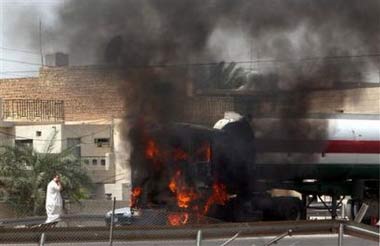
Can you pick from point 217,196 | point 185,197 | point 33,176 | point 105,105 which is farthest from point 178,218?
point 33,176

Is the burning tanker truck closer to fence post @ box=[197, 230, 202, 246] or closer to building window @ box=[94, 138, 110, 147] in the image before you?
fence post @ box=[197, 230, 202, 246]

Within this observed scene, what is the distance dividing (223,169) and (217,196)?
1.66ft

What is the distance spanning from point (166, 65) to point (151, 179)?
6.77 feet

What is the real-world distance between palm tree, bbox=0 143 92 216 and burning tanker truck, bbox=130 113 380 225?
21.7 ft

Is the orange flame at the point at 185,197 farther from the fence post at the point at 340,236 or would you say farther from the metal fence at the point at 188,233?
the fence post at the point at 340,236

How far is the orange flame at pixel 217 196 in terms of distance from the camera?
38.7 ft

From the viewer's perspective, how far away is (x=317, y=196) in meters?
15.0

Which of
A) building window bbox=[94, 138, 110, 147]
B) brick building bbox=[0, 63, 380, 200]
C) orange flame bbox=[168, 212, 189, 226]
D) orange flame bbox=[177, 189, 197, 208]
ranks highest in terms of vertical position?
brick building bbox=[0, 63, 380, 200]

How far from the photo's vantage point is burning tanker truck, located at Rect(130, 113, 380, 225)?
38.7ft

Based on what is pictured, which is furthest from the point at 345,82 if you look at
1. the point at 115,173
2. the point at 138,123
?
the point at 115,173

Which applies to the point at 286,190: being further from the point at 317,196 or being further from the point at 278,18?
the point at 278,18

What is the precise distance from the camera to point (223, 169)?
1202 centimetres

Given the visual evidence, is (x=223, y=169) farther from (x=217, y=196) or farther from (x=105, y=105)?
(x=105, y=105)

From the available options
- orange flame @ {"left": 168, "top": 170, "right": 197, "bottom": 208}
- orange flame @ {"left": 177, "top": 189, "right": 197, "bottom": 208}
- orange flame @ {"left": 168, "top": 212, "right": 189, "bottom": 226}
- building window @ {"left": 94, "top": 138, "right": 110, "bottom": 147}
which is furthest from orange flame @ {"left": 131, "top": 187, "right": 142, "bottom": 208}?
building window @ {"left": 94, "top": 138, "right": 110, "bottom": 147}
